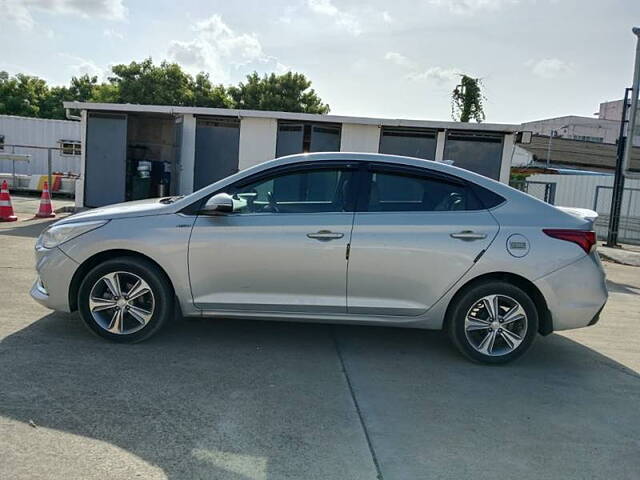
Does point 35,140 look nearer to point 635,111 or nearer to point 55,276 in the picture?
point 55,276

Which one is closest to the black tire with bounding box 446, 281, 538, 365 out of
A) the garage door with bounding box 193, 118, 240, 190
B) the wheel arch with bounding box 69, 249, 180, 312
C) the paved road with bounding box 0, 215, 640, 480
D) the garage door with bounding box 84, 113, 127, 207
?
the paved road with bounding box 0, 215, 640, 480

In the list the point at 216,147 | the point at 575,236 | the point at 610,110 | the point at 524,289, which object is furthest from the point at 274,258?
the point at 610,110

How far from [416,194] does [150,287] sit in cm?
240

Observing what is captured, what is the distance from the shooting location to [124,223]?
4.47 m

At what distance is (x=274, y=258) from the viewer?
173 inches

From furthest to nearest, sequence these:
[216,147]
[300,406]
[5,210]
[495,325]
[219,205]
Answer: [216,147] → [5,210] → [495,325] → [219,205] → [300,406]

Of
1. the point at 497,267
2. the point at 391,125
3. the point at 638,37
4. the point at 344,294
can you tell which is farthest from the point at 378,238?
the point at 638,37

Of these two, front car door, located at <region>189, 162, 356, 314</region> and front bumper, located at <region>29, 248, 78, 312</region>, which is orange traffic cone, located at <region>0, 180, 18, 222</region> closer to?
front bumper, located at <region>29, 248, 78, 312</region>

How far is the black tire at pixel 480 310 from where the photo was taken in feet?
14.4

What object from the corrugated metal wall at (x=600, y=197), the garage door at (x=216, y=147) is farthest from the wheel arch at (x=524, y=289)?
the corrugated metal wall at (x=600, y=197)

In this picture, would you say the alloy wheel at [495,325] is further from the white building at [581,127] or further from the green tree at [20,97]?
the green tree at [20,97]

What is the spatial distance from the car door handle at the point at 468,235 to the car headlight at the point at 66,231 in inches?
116

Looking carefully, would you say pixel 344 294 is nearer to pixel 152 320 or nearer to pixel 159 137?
pixel 152 320

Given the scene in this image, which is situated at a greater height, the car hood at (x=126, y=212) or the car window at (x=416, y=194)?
the car window at (x=416, y=194)
